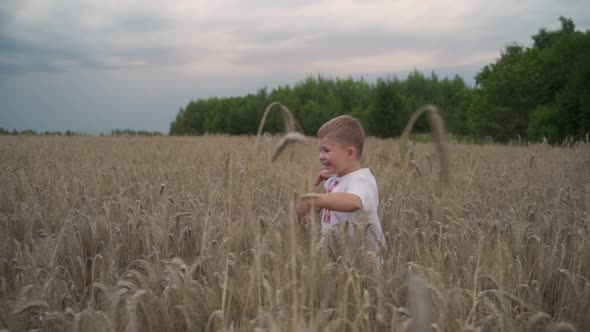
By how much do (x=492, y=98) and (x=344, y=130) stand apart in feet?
104

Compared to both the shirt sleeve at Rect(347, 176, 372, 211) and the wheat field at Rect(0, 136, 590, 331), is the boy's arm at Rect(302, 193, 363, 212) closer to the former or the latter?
Result: the shirt sleeve at Rect(347, 176, 372, 211)

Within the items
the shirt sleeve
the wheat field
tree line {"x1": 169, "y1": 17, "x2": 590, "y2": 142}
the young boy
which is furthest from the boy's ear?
tree line {"x1": 169, "y1": 17, "x2": 590, "y2": 142}

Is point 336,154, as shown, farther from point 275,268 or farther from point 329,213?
point 275,268

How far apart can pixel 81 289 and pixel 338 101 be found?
2068 inches

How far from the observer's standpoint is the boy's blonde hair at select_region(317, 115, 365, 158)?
2.47 m

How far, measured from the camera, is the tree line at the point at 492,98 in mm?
24969

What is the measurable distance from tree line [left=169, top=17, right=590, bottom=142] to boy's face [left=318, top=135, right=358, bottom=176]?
7.60 m

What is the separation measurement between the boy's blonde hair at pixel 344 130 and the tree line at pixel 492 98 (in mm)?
7621

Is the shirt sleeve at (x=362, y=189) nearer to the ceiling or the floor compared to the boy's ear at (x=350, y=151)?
nearer to the floor

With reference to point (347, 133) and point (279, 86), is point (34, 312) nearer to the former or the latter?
point (347, 133)

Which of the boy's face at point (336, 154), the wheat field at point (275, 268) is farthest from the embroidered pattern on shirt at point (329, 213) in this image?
the wheat field at point (275, 268)

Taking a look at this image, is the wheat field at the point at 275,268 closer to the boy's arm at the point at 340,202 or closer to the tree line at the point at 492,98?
the boy's arm at the point at 340,202

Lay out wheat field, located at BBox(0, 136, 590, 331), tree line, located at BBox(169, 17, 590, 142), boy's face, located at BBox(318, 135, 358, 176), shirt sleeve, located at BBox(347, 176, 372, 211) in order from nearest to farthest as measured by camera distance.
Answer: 1. wheat field, located at BBox(0, 136, 590, 331)
2. shirt sleeve, located at BBox(347, 176, 372, 211)
3. boy's face, located at BBox(318, 135, 358, 176)
4. tree line, located at BBox(169, 17, 590, 142)

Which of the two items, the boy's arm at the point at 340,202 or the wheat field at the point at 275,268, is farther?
the boy's arm at the point at 340,202
